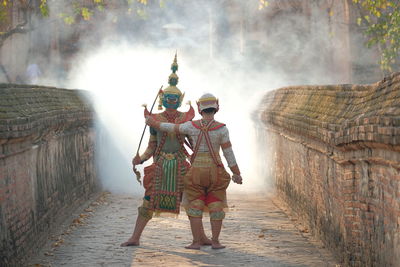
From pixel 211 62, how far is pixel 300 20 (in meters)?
3.83

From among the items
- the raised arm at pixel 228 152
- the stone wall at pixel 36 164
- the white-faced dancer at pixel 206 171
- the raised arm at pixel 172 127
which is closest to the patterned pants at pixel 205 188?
the white-faced dancer at pixel 206 171

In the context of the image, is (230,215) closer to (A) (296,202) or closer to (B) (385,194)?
(A) (296,202)

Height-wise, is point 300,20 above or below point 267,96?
above

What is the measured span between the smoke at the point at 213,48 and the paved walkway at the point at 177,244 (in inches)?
489

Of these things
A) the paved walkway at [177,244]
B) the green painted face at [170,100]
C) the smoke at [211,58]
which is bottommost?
the paved walkway at [177,244]

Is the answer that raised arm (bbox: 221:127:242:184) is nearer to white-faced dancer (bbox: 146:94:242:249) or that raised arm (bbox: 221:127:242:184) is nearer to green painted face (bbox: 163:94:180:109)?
white-faced dancer (bbox: 146:94:242:249)

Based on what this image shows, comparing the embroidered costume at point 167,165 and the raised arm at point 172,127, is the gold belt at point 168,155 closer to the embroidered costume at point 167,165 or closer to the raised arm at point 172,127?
the embroidered costume at point 167,165

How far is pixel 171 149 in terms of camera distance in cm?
898

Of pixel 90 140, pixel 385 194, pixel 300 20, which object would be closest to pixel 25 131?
pixel 385 194

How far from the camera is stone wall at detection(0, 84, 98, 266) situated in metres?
7.39

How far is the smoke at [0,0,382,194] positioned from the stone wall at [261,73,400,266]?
1274 centimetres

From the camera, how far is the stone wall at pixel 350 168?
6.09 meters

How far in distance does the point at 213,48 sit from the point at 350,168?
925 inches

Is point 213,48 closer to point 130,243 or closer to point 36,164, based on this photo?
point 36,164
